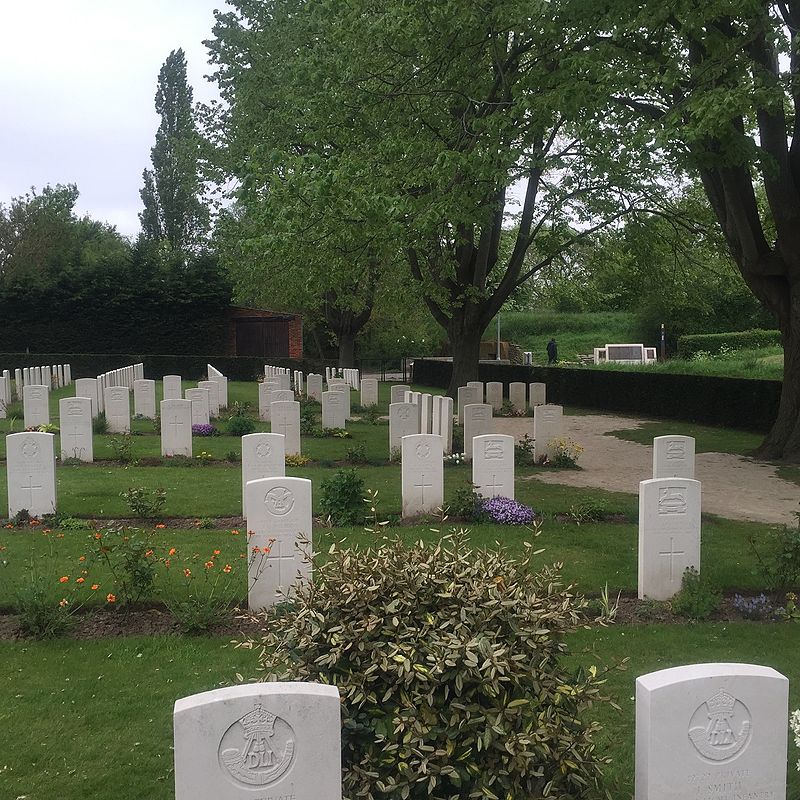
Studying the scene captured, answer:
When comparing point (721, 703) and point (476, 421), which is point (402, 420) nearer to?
point (476, 421)

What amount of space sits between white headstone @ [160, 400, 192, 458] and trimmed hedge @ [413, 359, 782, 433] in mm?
12539

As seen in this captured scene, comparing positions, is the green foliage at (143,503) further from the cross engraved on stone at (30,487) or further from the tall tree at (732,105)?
the tall tree at (732,105)

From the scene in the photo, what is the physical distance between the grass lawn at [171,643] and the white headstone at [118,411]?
4549 millimetres

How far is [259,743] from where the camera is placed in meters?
2.87

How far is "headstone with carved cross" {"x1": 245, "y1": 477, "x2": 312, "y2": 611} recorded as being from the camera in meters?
6.51

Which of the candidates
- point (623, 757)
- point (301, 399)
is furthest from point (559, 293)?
point (623, 757)

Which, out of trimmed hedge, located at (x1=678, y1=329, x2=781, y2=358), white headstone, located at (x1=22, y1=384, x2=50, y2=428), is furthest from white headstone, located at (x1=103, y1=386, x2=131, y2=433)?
trimmed hedge, located at (x1=678, y1=329, x2=781, y2=358)

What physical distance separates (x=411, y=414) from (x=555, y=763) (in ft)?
37.2

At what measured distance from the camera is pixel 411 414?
14.7 m

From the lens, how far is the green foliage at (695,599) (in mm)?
6715

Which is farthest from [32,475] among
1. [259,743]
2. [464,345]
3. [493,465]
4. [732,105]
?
[464,345]

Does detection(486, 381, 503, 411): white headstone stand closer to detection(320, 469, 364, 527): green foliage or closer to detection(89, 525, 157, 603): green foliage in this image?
detection(320, 469, 364, 527): green foliage

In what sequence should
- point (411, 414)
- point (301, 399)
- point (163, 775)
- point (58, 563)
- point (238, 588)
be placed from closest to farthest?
point (163, 775) < point (238, 588) < point (58, 563) < point (411, 414) < point (301, 399)

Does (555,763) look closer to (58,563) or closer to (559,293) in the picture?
(58,563)
